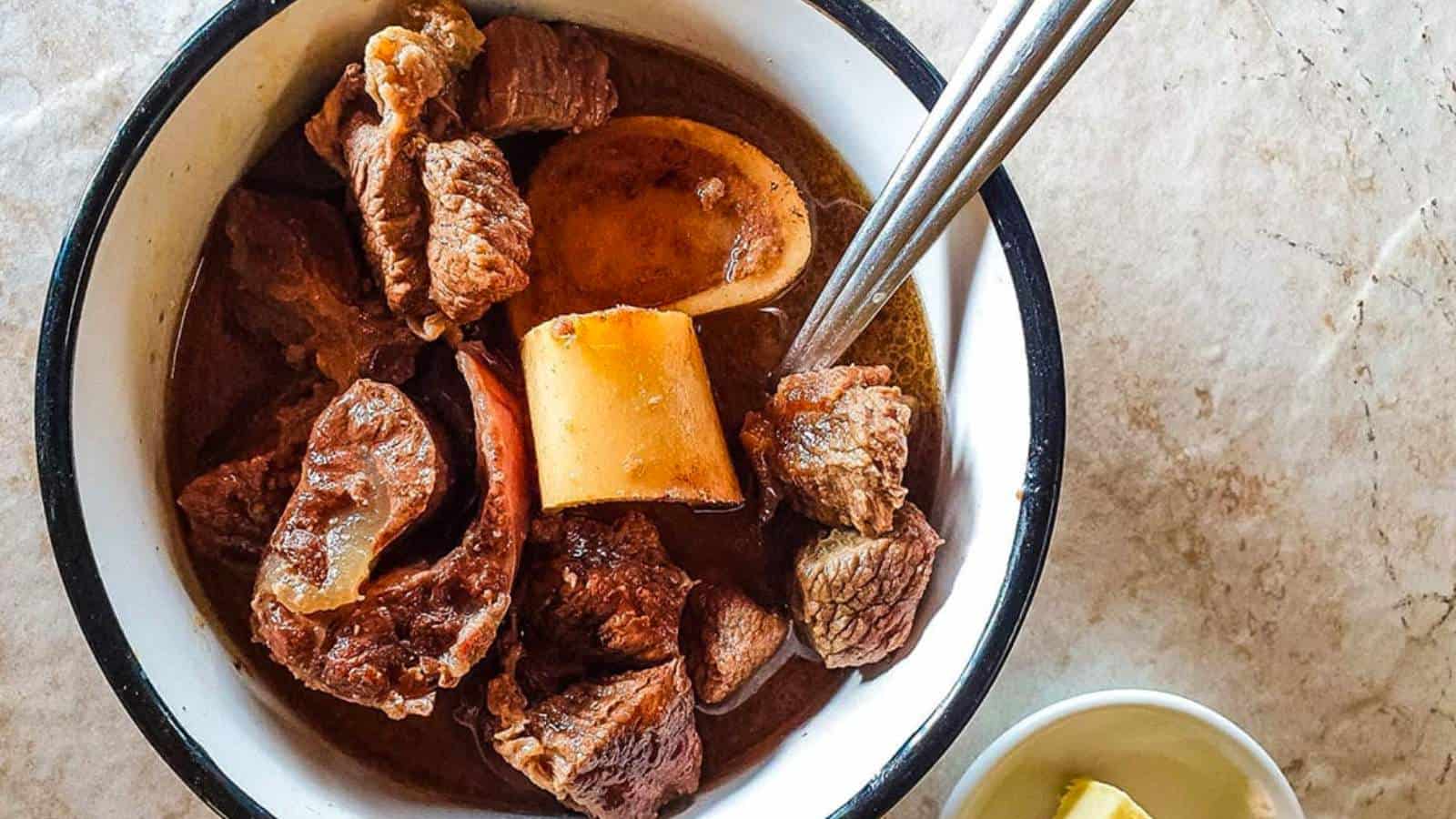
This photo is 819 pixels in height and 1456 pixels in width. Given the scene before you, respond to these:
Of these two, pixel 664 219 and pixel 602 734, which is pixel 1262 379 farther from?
pixel 602 734

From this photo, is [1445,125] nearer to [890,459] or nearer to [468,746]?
[890,459]

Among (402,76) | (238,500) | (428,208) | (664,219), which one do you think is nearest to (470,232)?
(428,208)

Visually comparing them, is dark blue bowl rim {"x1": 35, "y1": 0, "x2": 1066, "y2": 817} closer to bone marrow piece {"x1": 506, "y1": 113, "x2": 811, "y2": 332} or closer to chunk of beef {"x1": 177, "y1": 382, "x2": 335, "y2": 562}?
chunk of beef {"x1": 177, "y1": 382, "x2": 335, "y2": 562}

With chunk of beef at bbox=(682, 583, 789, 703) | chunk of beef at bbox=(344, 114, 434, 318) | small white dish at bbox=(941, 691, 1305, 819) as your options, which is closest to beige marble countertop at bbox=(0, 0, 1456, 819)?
small white dish at bbox=(941, 691, 1305, 819)

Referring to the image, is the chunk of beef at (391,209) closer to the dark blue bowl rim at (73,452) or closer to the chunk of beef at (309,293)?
the chunk of beef at (309,293)

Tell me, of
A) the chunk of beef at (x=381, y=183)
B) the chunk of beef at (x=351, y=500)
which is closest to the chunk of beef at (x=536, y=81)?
the chunk of beef at (x=381, y=183)

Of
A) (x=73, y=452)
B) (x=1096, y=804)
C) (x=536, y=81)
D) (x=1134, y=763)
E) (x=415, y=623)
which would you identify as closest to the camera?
(x=73, y=452)
